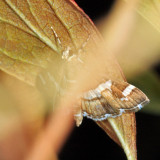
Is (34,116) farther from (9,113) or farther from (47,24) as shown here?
(47,24)

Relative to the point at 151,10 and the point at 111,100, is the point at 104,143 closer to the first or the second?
the point at 111,100

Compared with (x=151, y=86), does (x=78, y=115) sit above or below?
above

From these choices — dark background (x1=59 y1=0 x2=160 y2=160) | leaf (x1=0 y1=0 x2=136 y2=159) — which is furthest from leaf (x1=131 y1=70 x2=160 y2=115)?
leaf (x1=0 y1=0 x2=136 y2=159)

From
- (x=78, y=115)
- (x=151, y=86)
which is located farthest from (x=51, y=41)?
(x=151, y=86)

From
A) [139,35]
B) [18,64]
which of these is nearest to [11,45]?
[18,64]

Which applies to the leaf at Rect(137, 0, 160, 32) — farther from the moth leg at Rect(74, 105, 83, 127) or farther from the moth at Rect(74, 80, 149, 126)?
the moth leg at Rect(74, 105, 83, 127)

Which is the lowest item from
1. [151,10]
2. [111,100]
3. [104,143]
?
[104,143]

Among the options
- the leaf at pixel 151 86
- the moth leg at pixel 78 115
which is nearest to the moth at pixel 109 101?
the moth leg at pixel 78 115
